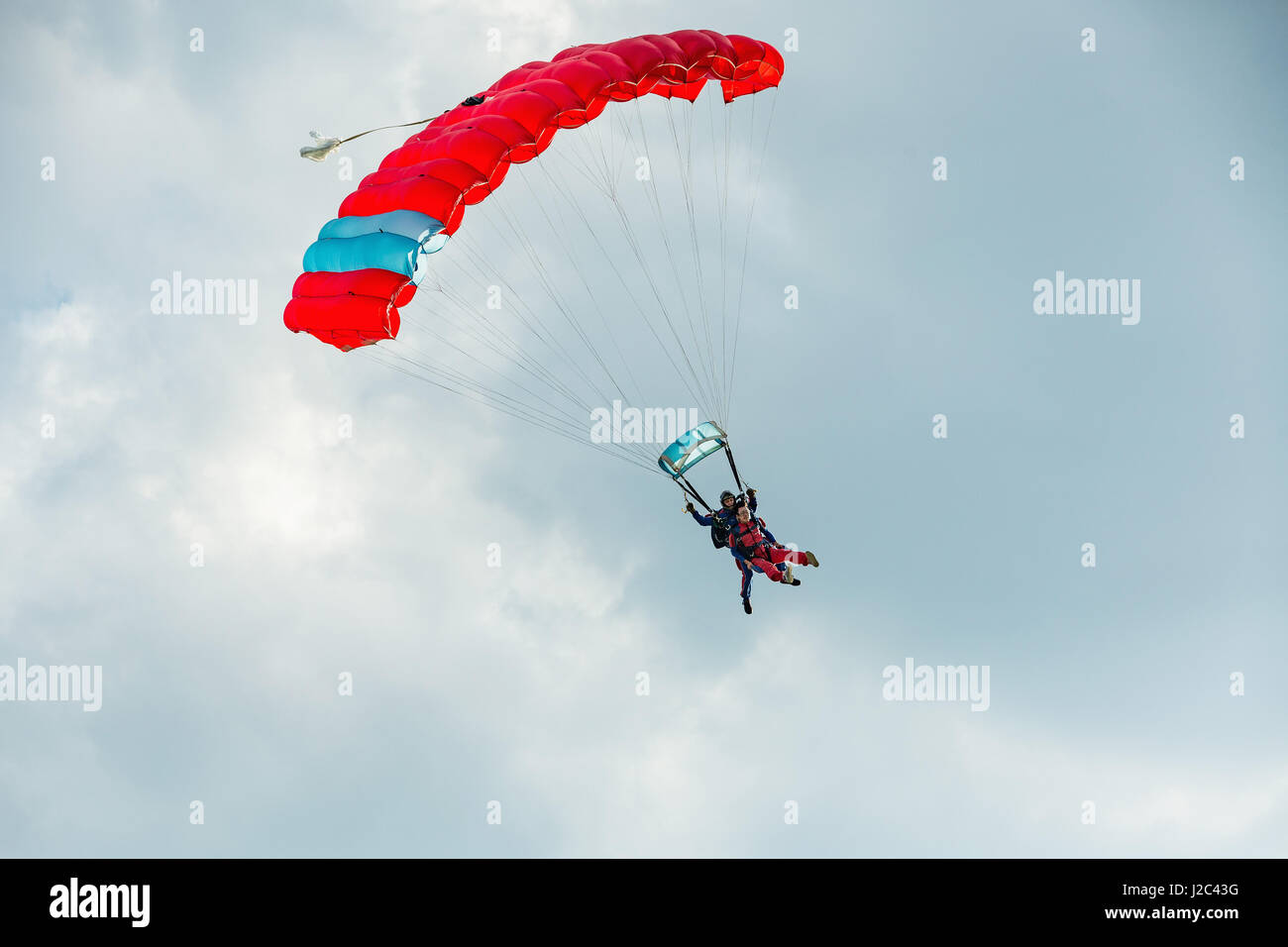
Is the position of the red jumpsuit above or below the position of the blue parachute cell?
below

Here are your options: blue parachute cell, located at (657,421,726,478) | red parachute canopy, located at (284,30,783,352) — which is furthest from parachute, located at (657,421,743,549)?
red parachute canopy, located at (284,30,783,352)

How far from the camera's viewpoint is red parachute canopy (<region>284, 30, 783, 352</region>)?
755 inches

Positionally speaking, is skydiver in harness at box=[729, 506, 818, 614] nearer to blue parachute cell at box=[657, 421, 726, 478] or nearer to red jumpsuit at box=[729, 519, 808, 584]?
red jumpsuit at box=[729, 519, 808, 584]

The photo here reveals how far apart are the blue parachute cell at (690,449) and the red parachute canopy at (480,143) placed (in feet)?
17.9

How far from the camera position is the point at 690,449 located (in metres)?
19.9

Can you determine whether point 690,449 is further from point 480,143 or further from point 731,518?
point 480,143

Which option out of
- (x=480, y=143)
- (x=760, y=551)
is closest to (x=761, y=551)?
(x=760, y=551)

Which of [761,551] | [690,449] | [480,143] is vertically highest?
[480,143]

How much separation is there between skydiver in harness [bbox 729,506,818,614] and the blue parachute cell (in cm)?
122

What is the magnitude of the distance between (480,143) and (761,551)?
350 inches

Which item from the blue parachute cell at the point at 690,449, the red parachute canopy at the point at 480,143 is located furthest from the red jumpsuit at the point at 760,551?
the red parachute canopy at the point at 480,143

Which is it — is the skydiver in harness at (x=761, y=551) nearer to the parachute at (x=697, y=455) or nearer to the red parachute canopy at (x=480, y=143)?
the parachute at (x=697, y=455)

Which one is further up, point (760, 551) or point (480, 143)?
point (480, 143)
